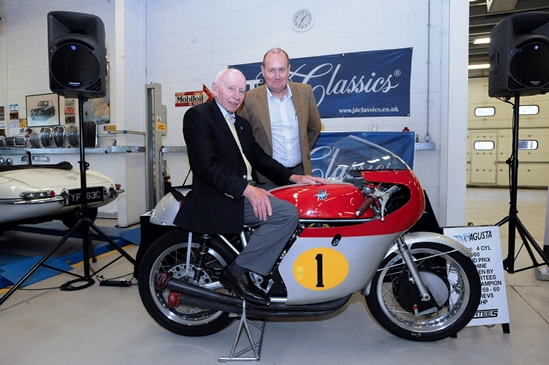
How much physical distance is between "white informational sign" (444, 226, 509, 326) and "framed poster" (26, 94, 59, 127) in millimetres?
6552

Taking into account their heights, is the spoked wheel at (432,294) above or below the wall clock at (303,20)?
below

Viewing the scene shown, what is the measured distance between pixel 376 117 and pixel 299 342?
3.26 metres

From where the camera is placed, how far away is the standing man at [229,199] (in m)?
1.71

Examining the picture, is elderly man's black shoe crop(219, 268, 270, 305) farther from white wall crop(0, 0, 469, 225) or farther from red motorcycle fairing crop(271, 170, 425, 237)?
white wall crop(0, 0, 469, 225)

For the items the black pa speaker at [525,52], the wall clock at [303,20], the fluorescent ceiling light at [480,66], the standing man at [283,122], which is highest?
the fluorescent ceiling light at [480,66]

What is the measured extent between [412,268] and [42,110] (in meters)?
6.82

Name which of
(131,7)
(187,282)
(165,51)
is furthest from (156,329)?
(131,7)

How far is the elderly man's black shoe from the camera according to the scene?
5.80 feet

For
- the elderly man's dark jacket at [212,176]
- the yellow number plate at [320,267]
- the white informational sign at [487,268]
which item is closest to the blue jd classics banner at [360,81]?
the white informational sign at [487,268]

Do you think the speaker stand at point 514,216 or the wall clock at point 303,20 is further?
the wall clock at point 303,20

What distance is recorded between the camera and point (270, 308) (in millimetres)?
1807

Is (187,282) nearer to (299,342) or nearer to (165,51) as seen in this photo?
(299,342)

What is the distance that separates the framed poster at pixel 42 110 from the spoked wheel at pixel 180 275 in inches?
216

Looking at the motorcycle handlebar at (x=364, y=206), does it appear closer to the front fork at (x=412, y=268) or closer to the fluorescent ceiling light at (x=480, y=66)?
the front fork at (x=412, y=268)
